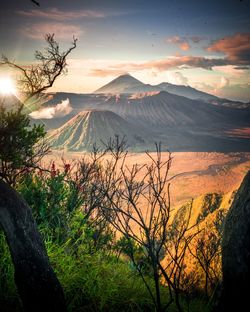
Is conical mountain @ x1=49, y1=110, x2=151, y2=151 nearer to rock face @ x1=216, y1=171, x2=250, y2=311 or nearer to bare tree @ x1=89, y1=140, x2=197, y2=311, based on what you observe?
bare tree @ x1=89, y1=140, x2=197, y2=311

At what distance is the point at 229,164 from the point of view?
252ft

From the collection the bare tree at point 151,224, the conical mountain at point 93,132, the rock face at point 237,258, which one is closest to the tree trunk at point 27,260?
the bare tree at point 151,224

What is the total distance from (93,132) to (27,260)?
390 feet

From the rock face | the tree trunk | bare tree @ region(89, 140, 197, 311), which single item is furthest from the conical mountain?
the rock face

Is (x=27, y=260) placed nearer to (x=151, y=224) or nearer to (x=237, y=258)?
(x=237, y=258)

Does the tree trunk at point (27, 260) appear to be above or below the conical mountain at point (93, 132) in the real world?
below

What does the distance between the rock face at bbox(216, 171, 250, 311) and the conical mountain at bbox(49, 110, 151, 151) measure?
342 ft

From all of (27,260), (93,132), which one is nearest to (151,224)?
(27,260)

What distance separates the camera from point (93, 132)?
396ft

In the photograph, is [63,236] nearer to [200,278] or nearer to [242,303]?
[242,303]

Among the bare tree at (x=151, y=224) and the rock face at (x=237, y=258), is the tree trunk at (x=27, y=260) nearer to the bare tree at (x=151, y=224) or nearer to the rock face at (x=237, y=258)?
the bare tree at (x=151, y=224)

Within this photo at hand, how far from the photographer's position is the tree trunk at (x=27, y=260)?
2793 mm

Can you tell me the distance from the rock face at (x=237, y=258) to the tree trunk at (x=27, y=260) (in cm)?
168

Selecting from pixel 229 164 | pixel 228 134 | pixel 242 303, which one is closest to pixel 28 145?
pixel 242 303
